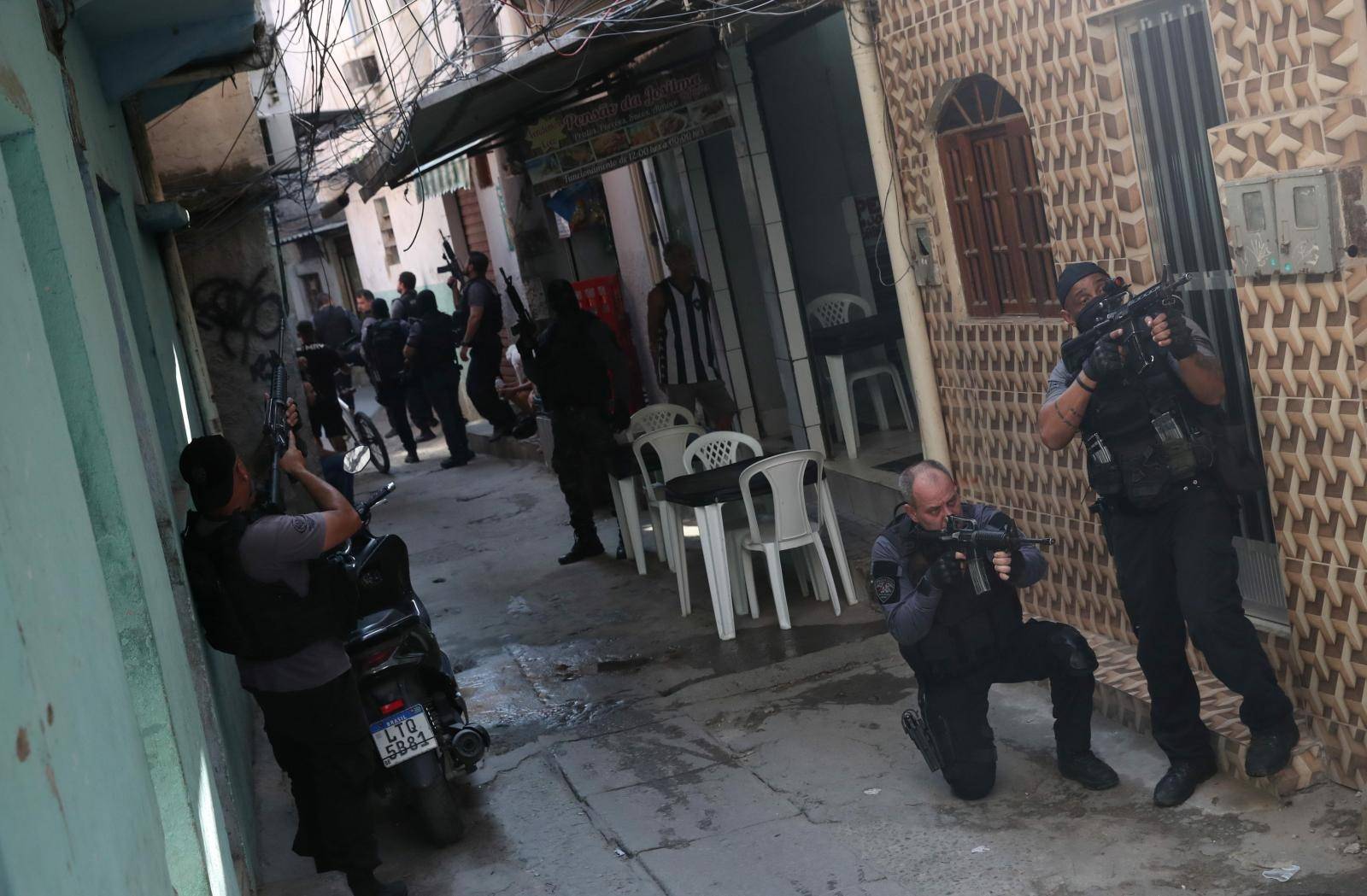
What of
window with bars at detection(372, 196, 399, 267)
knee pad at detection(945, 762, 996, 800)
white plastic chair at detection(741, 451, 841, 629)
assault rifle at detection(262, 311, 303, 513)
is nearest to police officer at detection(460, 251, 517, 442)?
white plastic chair at detection(741, 451, 841, 629)

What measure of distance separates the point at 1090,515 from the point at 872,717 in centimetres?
128

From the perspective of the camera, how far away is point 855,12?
665 cm

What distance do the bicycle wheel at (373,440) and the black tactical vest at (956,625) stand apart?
37.9ft

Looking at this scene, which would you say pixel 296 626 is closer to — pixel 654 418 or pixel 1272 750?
pixel 1272 750

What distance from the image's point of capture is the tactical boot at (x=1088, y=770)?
16.3ft

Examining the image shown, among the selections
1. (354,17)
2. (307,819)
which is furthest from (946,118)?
(354,17)

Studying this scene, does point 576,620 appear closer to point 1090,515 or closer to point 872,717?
point 872,717

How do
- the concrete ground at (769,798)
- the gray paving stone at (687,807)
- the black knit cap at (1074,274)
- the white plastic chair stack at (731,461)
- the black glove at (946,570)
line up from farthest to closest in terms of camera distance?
1. the white plastic chair stack at (731,461)
2. the gray paving stone at (687,807)
3. the black knit cap at (1074,274)
4. the black glove at (946,570)
5. the concrete ground at (769,798)

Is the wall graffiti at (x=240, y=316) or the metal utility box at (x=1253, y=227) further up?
the wall graffiti at (x=240, y=316)

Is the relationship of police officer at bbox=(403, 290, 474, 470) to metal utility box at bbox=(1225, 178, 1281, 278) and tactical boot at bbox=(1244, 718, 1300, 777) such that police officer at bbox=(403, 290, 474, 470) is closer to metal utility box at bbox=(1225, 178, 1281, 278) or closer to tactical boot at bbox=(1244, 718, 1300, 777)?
metal utility box at bbox=(1225, 178, 1281, 278)

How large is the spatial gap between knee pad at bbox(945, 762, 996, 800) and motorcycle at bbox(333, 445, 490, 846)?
6.04ft

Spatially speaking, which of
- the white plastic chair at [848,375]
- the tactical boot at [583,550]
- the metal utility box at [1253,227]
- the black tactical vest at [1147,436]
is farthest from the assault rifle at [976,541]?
the tactical boot at [583,550]

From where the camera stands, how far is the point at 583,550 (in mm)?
10289

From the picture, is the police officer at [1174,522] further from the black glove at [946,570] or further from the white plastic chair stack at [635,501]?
the white plastic chair stack at [635,501]
